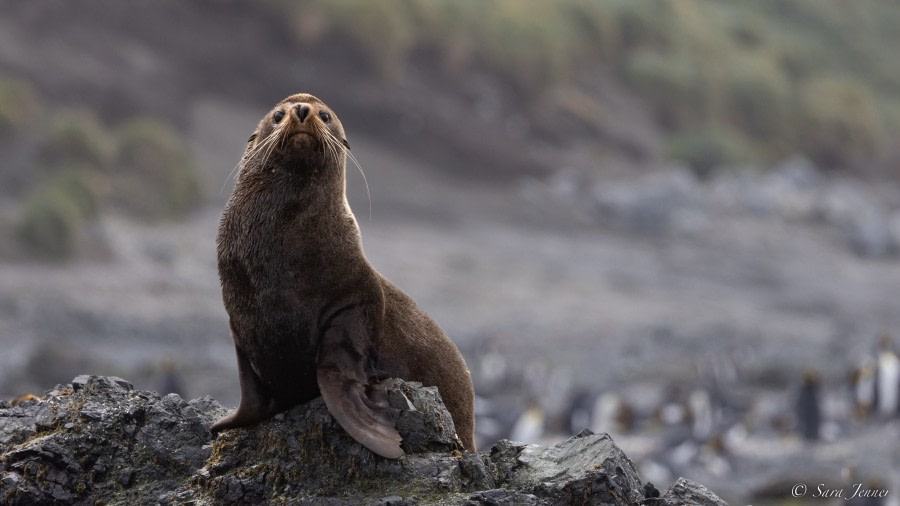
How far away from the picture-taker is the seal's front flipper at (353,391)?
4953mm

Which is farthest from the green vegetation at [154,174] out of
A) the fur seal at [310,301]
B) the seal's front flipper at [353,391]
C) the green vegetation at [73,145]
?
the seal's front flipper at [353,391]

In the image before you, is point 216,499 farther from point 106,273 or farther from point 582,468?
point 106,273

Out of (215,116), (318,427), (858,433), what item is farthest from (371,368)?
(215,116)

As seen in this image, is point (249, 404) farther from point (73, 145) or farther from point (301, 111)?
point (73, 145)

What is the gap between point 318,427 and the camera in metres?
5.11

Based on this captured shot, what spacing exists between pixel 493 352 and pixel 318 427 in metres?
18.4

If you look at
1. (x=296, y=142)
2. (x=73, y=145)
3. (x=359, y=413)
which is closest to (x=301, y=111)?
(x=296, y=142)

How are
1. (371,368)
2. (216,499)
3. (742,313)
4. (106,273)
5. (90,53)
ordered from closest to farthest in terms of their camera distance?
(216,499) → (371,368) → (106,273) → (742,313) → (90,53)

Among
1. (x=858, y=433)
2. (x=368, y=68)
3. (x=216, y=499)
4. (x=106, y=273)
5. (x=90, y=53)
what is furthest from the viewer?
(x=368, y=68)

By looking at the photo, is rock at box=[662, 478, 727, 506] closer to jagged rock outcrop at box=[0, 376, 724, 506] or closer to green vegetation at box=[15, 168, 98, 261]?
jagged rock outcrop at box=[0, 376, 724, 506]

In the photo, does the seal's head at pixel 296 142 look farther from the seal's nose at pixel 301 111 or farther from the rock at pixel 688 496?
the rock at pixel 688 496

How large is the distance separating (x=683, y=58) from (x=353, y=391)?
137ft

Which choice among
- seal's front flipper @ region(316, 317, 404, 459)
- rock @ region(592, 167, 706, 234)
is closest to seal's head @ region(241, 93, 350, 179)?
seal's front flipper @ region(316, 317, 404, 459)

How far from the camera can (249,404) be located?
5258mm
